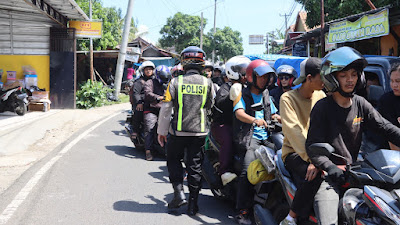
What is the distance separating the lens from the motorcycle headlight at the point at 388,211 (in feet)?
7.74

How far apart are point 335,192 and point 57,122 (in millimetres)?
11643

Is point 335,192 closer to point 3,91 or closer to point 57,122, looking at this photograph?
point 57,122

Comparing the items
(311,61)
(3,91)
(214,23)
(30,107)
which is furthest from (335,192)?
(214,23)

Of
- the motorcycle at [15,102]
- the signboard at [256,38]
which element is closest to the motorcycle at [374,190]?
the motorcycle at [15,102]

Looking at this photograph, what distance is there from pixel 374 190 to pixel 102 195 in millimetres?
3993

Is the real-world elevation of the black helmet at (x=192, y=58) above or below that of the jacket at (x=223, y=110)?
above

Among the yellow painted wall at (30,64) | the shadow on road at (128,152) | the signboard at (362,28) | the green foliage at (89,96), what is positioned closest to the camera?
the shadow on road at (128,152)

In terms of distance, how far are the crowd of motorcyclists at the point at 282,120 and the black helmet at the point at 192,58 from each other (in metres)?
0.01

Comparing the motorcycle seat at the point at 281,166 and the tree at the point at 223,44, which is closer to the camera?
the motorcycle seat at the point at 281,166

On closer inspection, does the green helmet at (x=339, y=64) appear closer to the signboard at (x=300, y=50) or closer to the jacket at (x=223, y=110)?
the jacket at (x=223, y=110)

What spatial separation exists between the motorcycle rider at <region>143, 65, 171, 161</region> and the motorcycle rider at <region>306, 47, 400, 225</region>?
5303mm

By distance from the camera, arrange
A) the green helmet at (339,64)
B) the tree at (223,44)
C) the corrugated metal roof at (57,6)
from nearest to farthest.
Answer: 1. the green helmet at (339,64)
2. the corrugated metal roof at (57,6)
3. the tree at (223,44)

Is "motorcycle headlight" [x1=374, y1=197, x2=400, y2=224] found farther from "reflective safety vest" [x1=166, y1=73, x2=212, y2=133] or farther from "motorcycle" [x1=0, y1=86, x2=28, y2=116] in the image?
"motorcycle" [x1=0, y1=86, x2=28, y2=116]

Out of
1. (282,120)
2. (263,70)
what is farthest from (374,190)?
(263,70)
